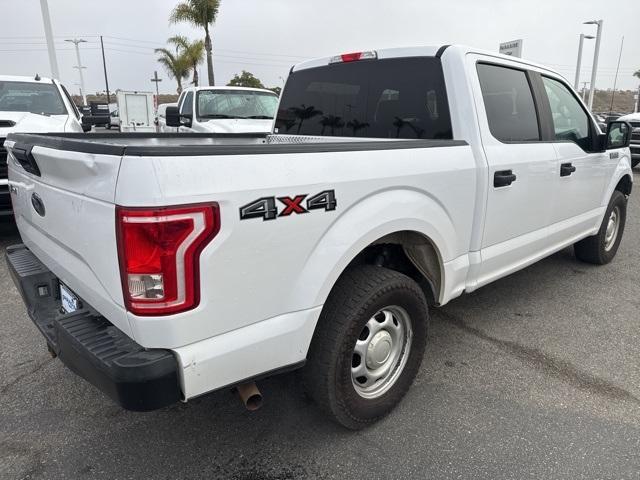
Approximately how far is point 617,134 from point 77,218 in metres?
4.38

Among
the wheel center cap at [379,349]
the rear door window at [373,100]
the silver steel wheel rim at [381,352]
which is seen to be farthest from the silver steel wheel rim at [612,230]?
the wheel center cap at [379,349]

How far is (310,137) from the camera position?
363cm

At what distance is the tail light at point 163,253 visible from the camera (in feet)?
5.27

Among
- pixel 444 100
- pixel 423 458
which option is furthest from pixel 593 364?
pixel 444 100

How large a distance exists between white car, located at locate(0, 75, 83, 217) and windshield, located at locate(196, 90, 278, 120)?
2.36 metres

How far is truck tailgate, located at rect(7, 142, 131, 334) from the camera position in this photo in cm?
172

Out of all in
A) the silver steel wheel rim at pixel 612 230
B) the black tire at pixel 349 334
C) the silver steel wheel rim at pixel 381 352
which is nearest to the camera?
the black tire at pixel 349 334

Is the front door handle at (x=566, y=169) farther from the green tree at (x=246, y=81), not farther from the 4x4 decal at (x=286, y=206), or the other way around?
the green tree at (x=246, y=81)

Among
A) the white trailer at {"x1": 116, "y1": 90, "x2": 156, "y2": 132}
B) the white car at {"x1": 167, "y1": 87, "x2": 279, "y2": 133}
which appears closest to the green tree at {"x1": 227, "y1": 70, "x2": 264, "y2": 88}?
the white trailer at {"x1": 116, "y1": 90, "x2": 156, "y2": 132}

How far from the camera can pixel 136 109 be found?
20.7 m

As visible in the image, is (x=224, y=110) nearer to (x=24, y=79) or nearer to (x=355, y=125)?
(x=24, y=79)

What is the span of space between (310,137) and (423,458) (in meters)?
2.29

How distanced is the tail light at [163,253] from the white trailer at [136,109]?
19465mm

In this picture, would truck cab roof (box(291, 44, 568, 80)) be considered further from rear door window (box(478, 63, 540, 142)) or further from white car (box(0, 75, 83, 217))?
white car (box(0, 75, 83, 217))
